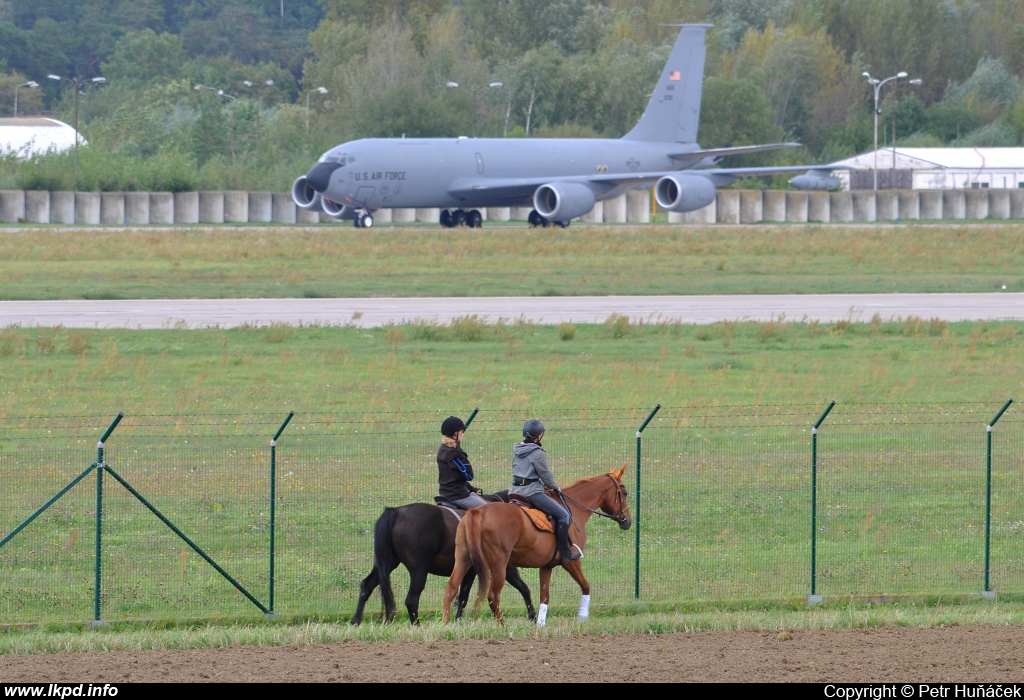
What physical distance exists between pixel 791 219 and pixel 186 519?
7813cm

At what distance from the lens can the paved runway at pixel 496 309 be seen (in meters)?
32.5

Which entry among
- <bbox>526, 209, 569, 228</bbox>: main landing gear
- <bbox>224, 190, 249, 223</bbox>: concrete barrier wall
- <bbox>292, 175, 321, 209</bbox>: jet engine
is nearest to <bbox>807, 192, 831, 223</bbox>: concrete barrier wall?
<bbox>526, 209, 569, 228</bbox>: main landing gear

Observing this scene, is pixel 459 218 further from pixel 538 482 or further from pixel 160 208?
pixel 538 482

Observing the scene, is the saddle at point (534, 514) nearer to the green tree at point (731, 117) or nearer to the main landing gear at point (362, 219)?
the main landing gear at point (362, 219)

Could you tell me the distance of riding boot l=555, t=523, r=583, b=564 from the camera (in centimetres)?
1112

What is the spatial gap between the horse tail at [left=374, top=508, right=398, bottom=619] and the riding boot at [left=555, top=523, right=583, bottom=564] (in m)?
1.33

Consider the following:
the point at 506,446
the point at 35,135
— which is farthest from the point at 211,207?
the point at 506,446

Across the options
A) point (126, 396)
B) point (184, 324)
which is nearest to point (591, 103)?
point (184, 324)

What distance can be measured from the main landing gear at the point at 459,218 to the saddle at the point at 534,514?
2201 inches

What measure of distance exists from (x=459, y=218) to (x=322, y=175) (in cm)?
943

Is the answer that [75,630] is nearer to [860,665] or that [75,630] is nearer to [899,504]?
[860,665]

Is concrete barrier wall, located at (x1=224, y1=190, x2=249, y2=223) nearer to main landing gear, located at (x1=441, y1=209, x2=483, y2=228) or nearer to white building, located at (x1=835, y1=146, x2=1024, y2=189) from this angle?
main landing gear, located at (x1=441, y1=209, x2=483, y2=228)

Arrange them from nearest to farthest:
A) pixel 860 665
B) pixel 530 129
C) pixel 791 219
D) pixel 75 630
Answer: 1. pixel 860 665
2. pixel 75 630
3. pixel 791 219
4. pixel 530 129

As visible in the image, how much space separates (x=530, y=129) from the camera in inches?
4658
